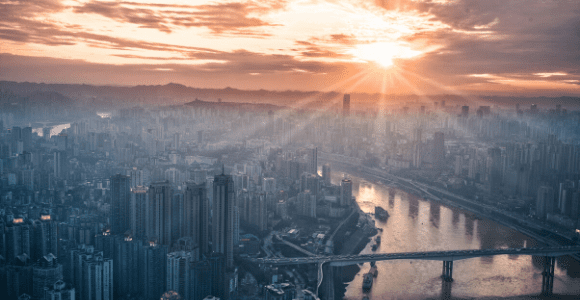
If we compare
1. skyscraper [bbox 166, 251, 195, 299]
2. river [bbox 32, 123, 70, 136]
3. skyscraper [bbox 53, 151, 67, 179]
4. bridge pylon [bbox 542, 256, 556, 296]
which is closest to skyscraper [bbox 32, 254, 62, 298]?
skyscraper [bbox 166, 251, 195, 299]

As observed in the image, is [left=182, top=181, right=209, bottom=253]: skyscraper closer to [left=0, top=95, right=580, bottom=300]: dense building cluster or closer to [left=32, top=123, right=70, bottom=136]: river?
[left=0, top=95, right=580, bottom=300]: dense building cluster

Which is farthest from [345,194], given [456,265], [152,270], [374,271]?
[152,270]

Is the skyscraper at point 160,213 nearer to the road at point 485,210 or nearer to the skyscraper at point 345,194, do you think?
the skyscraper at point 345,194

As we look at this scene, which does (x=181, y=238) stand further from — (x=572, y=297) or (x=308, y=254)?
(x=572, y=297)

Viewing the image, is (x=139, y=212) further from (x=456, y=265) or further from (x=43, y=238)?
(x=456, y=265)

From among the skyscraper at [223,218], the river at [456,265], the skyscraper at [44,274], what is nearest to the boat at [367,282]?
the river at [456,265]
